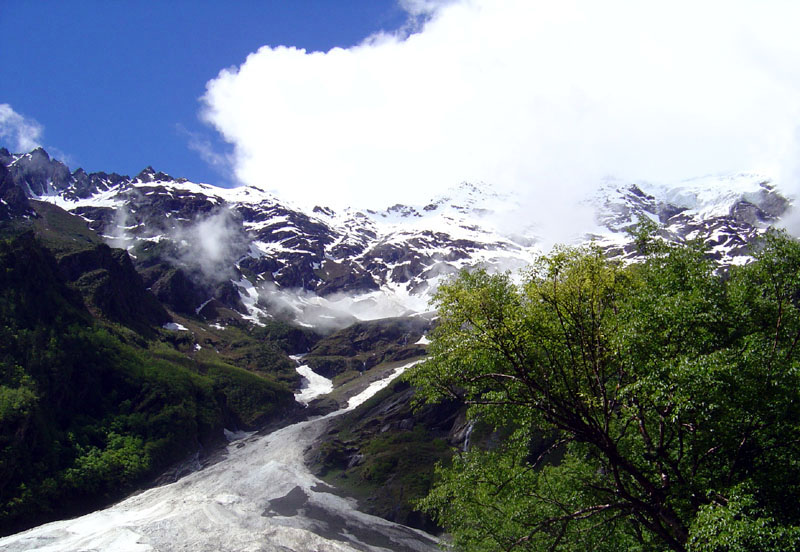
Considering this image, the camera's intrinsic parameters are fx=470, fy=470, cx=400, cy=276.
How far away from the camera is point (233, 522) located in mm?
65625

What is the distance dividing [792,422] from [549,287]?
630 cm

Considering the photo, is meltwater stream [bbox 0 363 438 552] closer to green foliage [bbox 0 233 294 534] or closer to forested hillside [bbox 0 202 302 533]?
green foliage [bbox 0 233 294 534]

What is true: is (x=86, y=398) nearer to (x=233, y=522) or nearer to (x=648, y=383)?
(x=233, y=522)

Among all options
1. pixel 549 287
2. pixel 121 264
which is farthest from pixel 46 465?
pixel 121 264

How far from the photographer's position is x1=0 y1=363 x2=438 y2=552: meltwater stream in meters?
58.2

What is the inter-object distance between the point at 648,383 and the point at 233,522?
2751 inches

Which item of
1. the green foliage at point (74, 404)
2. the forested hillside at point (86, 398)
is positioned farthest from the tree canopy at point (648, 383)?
the forested hillside at point (86, 398)

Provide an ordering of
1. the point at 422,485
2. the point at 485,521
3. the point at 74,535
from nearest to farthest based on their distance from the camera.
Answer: the point at 485,521, the point at 74,535, the point at 422,485

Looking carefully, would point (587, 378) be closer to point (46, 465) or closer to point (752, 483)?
point (752, 483)

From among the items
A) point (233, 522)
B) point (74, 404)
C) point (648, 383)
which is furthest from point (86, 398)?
point (648, 383)

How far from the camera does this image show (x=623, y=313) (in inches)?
475

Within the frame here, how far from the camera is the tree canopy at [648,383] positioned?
10.6 m

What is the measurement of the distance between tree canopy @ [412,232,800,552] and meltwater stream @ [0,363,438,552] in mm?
52488

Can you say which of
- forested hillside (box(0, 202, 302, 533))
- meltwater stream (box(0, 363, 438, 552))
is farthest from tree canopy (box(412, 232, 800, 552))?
forested hillside (box(0, 202, 302, 533))
